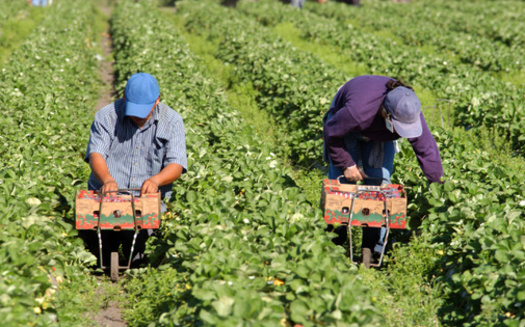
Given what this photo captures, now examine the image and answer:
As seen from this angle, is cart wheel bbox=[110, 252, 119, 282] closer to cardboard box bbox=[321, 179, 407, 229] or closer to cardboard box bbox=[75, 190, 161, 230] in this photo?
cardboard box bbox=[75, 190, 161, 230]

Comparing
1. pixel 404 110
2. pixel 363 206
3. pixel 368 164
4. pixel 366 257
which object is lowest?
pixel 366 257

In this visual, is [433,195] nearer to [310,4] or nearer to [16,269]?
[16,269]

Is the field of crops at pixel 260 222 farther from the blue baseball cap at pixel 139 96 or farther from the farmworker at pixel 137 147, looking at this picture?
the blue baseball cap at pixel 139 96

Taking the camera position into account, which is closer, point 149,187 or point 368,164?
point 149,187

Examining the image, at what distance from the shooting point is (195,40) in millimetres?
16766

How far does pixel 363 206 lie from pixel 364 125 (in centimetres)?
58

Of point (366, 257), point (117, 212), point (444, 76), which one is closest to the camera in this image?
point (117, 212)

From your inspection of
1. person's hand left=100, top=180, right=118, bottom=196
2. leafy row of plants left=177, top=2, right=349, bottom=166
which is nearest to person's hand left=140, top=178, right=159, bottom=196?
person's hand left=100, top=180, right=118, bottom=196

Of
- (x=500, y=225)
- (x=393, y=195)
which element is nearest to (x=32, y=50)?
(x=393, y=195)

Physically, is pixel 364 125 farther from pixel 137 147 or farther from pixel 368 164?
pixel 137 147

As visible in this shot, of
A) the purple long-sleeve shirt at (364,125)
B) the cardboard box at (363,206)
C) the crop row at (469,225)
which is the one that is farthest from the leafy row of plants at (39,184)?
the crop row at (469,225)

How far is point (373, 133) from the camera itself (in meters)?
4.29

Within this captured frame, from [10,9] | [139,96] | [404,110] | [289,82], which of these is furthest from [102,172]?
[10,9]

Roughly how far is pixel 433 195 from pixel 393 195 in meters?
0.47
